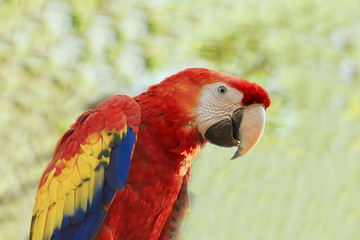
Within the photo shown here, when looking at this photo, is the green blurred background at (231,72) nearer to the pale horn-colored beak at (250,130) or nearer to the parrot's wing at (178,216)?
the parrot's wing at (178,216)

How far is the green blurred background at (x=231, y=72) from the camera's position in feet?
6.48

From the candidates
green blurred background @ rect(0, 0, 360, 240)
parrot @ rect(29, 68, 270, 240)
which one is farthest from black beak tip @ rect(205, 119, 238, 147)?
green blurred background @ rect(0, 0, 360, 240)

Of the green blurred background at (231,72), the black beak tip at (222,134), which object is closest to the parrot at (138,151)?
the black beak tip at (222,134)

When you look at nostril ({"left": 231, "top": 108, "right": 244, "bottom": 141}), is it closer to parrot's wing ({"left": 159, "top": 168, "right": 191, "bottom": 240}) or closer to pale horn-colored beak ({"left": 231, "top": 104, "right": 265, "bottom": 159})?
pale horn-colored beak ({"left": 231, "top": 104, "right": 265, "bottom": 159})

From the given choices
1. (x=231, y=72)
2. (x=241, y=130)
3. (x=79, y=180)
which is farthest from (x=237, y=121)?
(x=231, y=72)

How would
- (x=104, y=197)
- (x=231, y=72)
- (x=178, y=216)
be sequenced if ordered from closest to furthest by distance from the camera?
(x=104, y=197)
(x=178, y=216)
(x=231, y=72)

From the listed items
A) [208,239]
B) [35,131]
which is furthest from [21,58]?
[208,239]

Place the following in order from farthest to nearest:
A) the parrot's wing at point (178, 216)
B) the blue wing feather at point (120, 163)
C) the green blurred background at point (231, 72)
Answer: the green blurred background at point (231, 72), the parrot's wing at point (178, 216), the blue wing feather at point (120, 163)

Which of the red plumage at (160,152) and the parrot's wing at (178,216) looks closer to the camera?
the red plumage at (160,152)

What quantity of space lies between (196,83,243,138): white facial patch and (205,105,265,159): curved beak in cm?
1

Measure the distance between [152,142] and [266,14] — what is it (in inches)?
88.7

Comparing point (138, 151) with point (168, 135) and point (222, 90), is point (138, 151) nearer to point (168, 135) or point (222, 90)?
point (168, 135)

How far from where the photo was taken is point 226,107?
95 centimetres

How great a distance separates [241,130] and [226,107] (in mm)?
68
